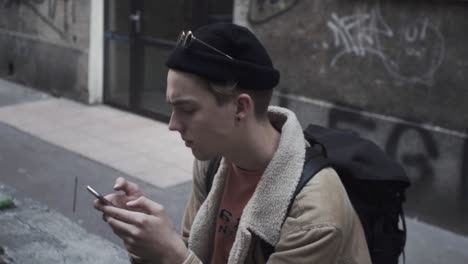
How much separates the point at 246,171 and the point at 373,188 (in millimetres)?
370

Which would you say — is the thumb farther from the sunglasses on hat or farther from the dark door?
the dark door

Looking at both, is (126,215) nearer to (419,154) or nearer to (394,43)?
(419,154)

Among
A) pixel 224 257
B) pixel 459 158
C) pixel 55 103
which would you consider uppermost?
pixel 224 257

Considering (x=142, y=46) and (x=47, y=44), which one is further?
(x=47, y=44)

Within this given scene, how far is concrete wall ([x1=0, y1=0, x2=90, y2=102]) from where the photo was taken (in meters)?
9.30

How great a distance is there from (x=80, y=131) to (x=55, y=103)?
1.64 meters

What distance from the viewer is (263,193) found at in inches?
73.7

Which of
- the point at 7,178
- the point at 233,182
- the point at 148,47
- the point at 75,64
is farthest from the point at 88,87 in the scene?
the point at 233,182

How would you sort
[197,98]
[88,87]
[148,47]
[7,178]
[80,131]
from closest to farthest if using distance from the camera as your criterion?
[197,98], [7,178], [80,131], [148,47], [88,87]

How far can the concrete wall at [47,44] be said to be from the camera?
9.30 m

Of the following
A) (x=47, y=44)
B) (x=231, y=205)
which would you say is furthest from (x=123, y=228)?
(x=47, y=44)

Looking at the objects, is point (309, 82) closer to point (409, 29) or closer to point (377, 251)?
point (409, 29)

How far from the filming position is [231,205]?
80.0 inches

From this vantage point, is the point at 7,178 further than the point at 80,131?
No
